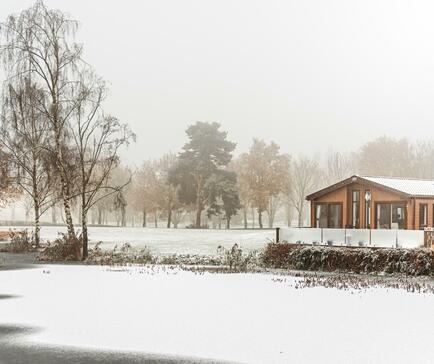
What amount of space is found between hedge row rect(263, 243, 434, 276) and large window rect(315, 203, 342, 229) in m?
9.83

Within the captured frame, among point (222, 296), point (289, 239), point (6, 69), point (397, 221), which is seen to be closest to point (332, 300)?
point (222, 296)

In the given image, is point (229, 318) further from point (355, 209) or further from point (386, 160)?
point (386, 160)

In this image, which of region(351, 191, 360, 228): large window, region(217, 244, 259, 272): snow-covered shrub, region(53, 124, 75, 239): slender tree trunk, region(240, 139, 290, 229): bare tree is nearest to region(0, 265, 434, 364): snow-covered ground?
region(217, 244, 259, 272): snow-covered shrub

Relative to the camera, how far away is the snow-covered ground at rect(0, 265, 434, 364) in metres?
10.1

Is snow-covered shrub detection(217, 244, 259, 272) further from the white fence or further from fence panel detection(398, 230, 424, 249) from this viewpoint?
fence panel detection(398, 230, 424, 249)

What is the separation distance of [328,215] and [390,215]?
14.0ft

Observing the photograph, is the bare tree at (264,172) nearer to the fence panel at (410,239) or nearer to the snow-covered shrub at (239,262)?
the snow-covered shrub at (239,262)

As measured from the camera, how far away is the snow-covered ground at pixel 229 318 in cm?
1005

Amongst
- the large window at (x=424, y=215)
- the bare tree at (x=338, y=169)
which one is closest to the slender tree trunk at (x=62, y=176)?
the large window at (x=424, y=215)

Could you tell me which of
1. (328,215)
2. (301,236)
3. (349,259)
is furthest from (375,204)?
(349,259)

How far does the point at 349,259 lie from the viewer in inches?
977

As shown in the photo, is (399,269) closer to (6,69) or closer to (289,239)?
(289,239)

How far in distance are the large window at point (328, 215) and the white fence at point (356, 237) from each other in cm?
817

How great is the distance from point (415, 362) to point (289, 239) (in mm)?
19082
